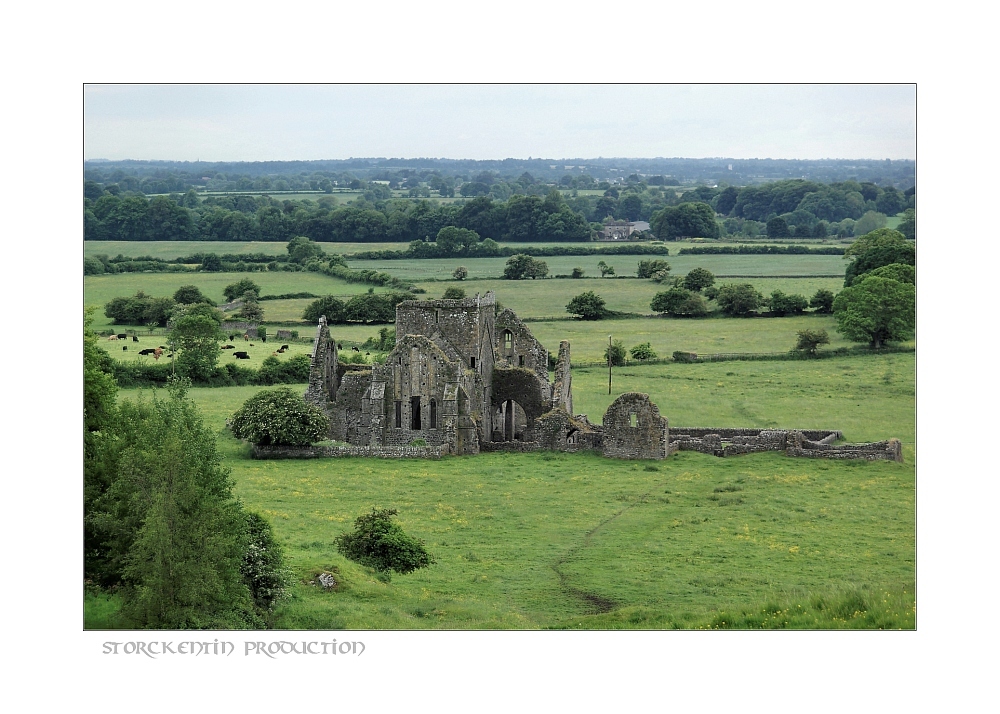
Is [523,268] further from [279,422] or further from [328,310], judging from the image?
[279,422]

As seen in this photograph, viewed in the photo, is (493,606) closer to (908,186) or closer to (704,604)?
(704,604)

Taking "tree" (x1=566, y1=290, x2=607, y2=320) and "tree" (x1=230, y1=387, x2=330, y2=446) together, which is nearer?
"tree" (x1=230, y1=387, x2=330, y2=446)

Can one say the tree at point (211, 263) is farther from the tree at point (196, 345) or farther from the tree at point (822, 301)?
the tree at point (822, 301)

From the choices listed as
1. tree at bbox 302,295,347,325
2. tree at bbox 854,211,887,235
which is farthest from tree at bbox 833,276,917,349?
tree at bbox 302,295,347,325

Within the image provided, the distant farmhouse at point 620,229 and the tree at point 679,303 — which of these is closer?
the tree at point 679,303

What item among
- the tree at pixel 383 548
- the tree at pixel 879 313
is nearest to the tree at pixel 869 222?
the tree at pixel 879 313

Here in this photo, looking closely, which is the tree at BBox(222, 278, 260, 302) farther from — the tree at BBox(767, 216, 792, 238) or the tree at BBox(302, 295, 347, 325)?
the tree at BBox(767, 216, 792, 238)
